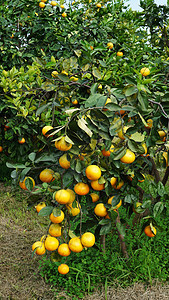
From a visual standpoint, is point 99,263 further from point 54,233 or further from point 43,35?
point 43,35

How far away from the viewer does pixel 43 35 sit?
364 centimetres

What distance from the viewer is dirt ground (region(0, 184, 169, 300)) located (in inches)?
74.0

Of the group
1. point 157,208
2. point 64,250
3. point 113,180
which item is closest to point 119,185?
point 113,180

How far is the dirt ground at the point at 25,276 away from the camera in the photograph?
6.17ft

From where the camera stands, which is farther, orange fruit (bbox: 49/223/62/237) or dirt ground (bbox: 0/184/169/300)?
dirt ground (bbox: 0/184/169/300)

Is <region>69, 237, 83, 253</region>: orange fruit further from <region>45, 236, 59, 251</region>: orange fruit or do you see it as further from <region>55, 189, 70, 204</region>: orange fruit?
<region>55, 189, 70, 204</region>: orange fruit

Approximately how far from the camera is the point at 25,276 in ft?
6.97

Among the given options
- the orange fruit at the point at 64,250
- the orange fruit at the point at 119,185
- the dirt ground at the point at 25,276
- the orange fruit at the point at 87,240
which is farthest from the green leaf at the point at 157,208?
the dirt ground at the point at 25,276

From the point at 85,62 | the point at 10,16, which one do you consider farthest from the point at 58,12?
the point at 85,62

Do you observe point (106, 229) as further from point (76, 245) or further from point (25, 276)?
point (25, 276)

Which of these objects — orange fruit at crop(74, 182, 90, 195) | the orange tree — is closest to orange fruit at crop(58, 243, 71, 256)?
the orange tree

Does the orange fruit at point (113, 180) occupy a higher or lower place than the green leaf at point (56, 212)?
lower

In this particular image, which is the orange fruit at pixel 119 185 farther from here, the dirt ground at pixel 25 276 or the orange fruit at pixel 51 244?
the dirt ground at pixel 25 276

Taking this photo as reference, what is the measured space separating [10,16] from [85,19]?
3.35ft
